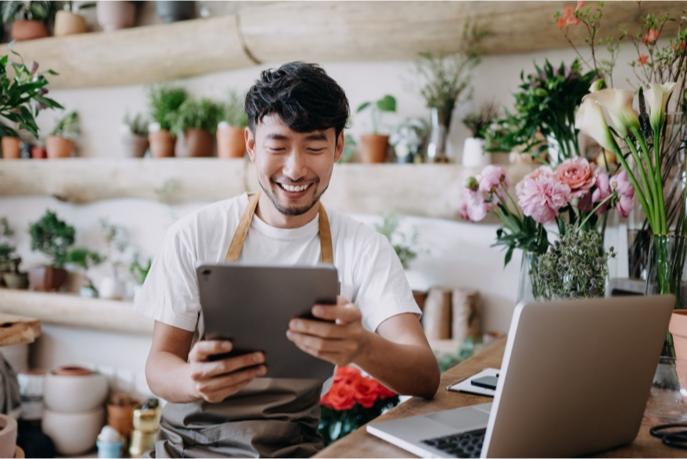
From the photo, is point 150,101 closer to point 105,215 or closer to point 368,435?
point 105,215

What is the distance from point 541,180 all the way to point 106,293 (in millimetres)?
2945

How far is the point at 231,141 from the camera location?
3.54m

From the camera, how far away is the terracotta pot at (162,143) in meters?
3.76

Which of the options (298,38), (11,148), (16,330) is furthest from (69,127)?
(16,330)

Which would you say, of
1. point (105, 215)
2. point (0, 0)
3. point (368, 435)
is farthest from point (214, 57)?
point (368, 435)

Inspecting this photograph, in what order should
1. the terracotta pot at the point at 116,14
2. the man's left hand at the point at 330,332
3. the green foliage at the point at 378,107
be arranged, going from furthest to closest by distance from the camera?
the terracotta pot at the point at 116,14
the green foliage at the point at 378,107
the man's left hand at the point at 330,332

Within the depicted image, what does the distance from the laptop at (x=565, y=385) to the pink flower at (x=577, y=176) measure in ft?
1.85

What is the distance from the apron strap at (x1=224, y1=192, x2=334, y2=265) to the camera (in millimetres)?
1621

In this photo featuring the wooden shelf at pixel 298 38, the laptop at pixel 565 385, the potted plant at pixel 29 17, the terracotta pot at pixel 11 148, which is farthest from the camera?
the terracotta pot at pixel 11 148

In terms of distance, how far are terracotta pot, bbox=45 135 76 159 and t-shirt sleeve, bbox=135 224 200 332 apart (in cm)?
289

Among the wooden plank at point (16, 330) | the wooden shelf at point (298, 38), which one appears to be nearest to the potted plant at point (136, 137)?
the wooden shelf at point (298, 38)

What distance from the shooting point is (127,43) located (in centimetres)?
379

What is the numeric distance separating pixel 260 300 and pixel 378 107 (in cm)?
228

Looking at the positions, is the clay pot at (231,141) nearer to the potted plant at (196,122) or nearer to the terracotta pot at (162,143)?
the potted plant at (196,122)
